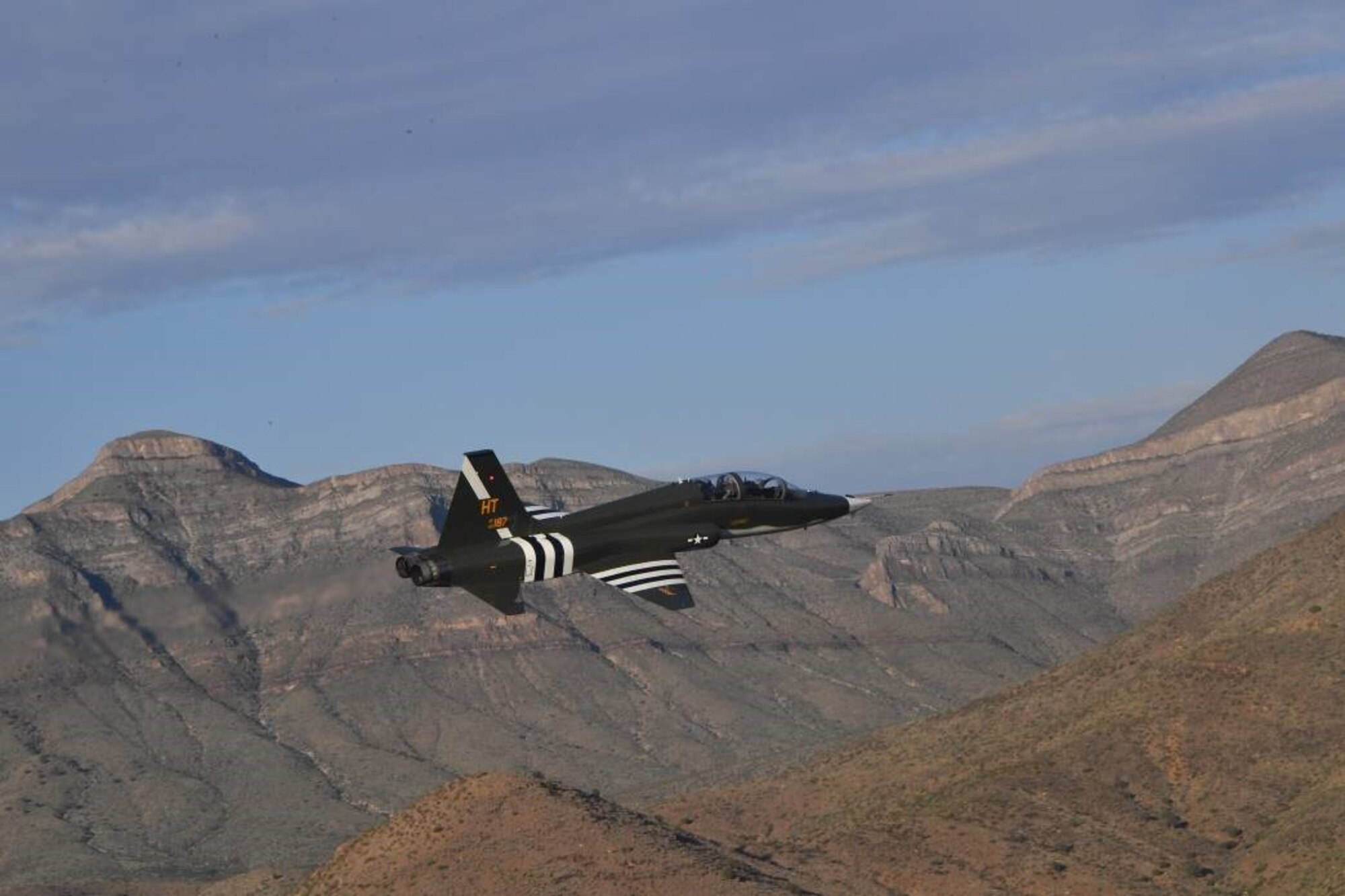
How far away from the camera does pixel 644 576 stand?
317 ft

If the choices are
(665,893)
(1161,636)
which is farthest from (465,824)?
(1161,636)

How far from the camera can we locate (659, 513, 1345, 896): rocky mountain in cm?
14725

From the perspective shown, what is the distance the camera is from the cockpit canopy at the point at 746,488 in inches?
4028

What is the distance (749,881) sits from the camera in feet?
424

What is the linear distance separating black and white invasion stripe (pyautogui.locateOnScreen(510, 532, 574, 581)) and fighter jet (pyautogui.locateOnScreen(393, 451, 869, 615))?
0.13ft

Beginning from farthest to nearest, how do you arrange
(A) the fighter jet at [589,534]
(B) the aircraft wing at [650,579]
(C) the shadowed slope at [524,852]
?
1. (C) the shadowed slope at [524,852]
2. (B) the aircraft wing at [650,579]
3. (A) the fighter jet at [589,534]

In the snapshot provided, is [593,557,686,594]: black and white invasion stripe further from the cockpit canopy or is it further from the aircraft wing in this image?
the cockpit canopy

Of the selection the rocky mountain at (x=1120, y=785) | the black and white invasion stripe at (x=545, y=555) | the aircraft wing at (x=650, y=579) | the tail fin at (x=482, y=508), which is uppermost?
the tail fin at (x=482, y=508)

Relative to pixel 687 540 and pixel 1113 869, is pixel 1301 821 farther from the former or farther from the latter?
pixel 687 540

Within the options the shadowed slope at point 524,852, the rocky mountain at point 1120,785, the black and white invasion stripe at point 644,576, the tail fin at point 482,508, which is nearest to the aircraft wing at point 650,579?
the black and white invasion stripe at point 644,576

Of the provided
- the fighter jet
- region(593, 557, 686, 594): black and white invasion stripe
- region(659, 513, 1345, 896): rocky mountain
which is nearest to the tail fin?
the fighter jet

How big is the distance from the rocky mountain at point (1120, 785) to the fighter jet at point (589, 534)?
46883mm

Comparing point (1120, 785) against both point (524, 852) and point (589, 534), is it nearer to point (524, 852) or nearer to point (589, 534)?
point (524, 852)

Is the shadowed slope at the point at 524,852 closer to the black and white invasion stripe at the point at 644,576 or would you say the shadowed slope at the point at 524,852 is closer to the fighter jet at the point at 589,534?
the fighter jet at the point at 589,534
